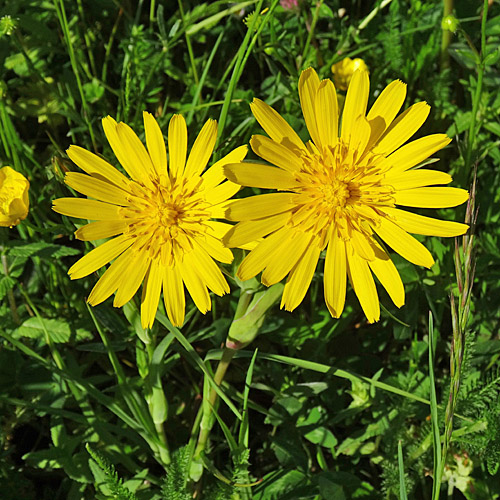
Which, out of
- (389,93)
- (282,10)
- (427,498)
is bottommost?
(427,498)

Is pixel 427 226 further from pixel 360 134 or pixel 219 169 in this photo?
pixel 219 169

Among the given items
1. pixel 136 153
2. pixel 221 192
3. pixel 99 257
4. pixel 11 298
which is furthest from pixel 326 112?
pixel 11 298

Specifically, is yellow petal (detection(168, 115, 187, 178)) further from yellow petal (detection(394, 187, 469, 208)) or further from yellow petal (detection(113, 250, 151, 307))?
yellow petal (detection(394, 187, 469, 208))

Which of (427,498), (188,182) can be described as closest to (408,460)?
(427,498)

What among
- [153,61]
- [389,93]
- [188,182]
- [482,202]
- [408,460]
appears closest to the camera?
[389,93]

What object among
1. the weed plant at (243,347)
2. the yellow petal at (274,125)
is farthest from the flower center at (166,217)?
the yellow petal at (274,125)

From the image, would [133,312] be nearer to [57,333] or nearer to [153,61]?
[57,333]

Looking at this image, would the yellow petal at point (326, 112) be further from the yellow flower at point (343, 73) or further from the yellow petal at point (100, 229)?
the yellow flower at point (343, 73)
